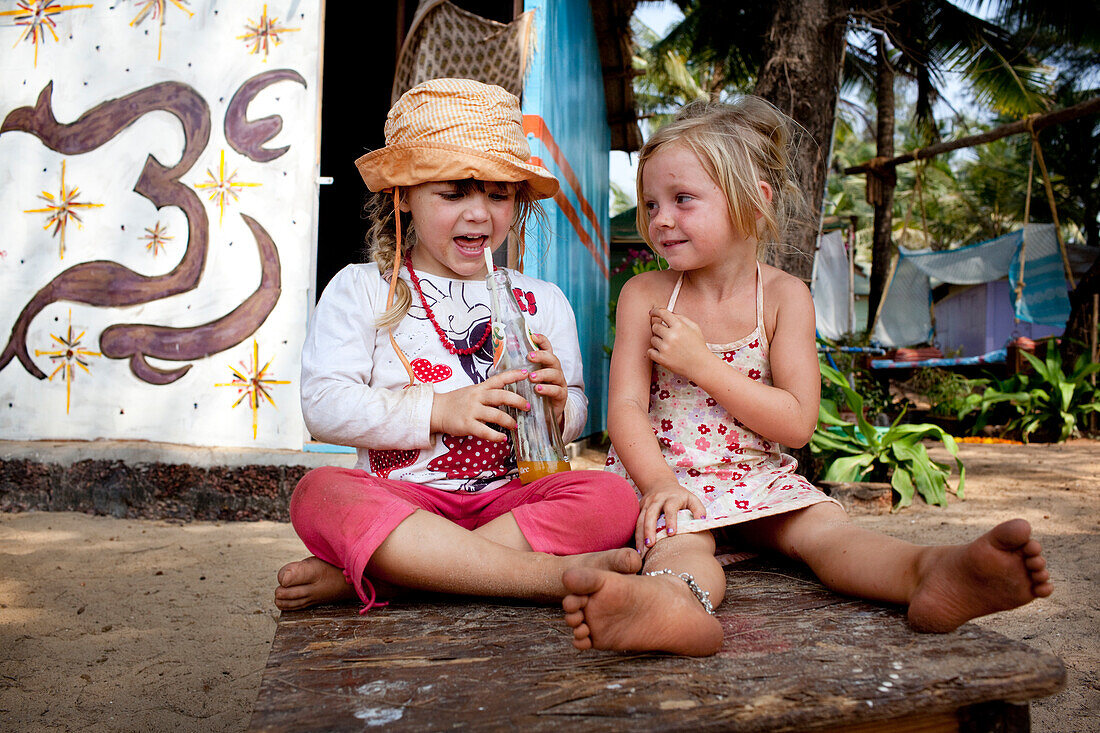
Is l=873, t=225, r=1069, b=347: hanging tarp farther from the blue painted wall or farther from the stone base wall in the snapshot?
the stone base wall

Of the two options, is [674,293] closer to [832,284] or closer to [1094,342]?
[1094,342]

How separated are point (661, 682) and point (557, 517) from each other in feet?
1.74

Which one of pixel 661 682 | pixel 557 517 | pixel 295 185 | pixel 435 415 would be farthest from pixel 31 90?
pixel 661 682

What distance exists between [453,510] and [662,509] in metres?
0.48

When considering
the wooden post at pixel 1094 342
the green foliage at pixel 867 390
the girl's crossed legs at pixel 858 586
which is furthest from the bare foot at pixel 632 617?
the wooden post at pixel 1094 342

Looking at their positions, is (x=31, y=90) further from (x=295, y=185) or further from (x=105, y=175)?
(x=295, y=185)

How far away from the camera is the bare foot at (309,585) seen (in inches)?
53.1

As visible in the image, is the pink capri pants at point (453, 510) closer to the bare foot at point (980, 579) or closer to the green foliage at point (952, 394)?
the bare foot at point (980, 579)

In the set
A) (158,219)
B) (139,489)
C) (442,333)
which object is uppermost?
(158,219)

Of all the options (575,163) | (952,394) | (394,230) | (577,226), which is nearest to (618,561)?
(394,230)

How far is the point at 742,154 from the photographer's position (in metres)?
1.81

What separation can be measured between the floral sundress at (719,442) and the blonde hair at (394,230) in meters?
0.53

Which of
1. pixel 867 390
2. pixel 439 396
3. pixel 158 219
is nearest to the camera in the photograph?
pixel 439 396

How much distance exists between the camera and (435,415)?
162 centimetres
